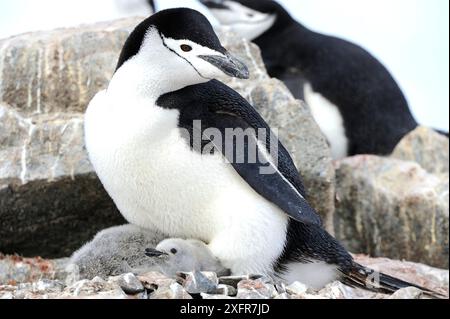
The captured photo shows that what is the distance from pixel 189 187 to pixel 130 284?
2.44ft

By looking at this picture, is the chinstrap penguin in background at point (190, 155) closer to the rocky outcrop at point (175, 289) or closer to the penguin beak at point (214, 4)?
the rocky outcrop at point (175, 289)

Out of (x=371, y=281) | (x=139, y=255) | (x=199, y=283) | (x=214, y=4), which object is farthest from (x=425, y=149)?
(x=199, y=283)

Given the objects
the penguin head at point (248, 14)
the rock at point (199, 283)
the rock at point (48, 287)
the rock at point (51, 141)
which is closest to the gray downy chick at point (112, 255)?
the rock at point (48, 287)

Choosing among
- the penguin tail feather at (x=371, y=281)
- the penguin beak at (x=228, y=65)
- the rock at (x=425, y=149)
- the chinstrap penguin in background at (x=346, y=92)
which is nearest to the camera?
the penguin beak at (x=228, y=65)

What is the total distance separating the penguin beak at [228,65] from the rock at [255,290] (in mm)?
836

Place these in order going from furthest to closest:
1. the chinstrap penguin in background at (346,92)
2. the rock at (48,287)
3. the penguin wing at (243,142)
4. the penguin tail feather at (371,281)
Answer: the chinstrap penguin in background at (346,92)
the penguin tail feather at (371,281)
the penguin wing at (243,142)
the rock at (48,287)

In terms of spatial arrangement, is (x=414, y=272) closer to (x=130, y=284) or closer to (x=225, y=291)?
(x=225, y=291)

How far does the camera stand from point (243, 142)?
14.6 ft

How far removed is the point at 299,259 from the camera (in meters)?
4.68

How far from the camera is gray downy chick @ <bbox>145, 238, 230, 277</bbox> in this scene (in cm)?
421

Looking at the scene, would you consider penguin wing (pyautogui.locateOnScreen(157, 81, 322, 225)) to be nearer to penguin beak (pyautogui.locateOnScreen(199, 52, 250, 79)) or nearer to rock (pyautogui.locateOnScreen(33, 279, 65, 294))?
penguin beak (pyautogui.locateOnScreen(199, 52, 250, 79))

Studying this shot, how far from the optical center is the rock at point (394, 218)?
23.3ft

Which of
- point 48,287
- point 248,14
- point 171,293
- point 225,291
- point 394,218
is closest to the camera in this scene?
point 171,293
